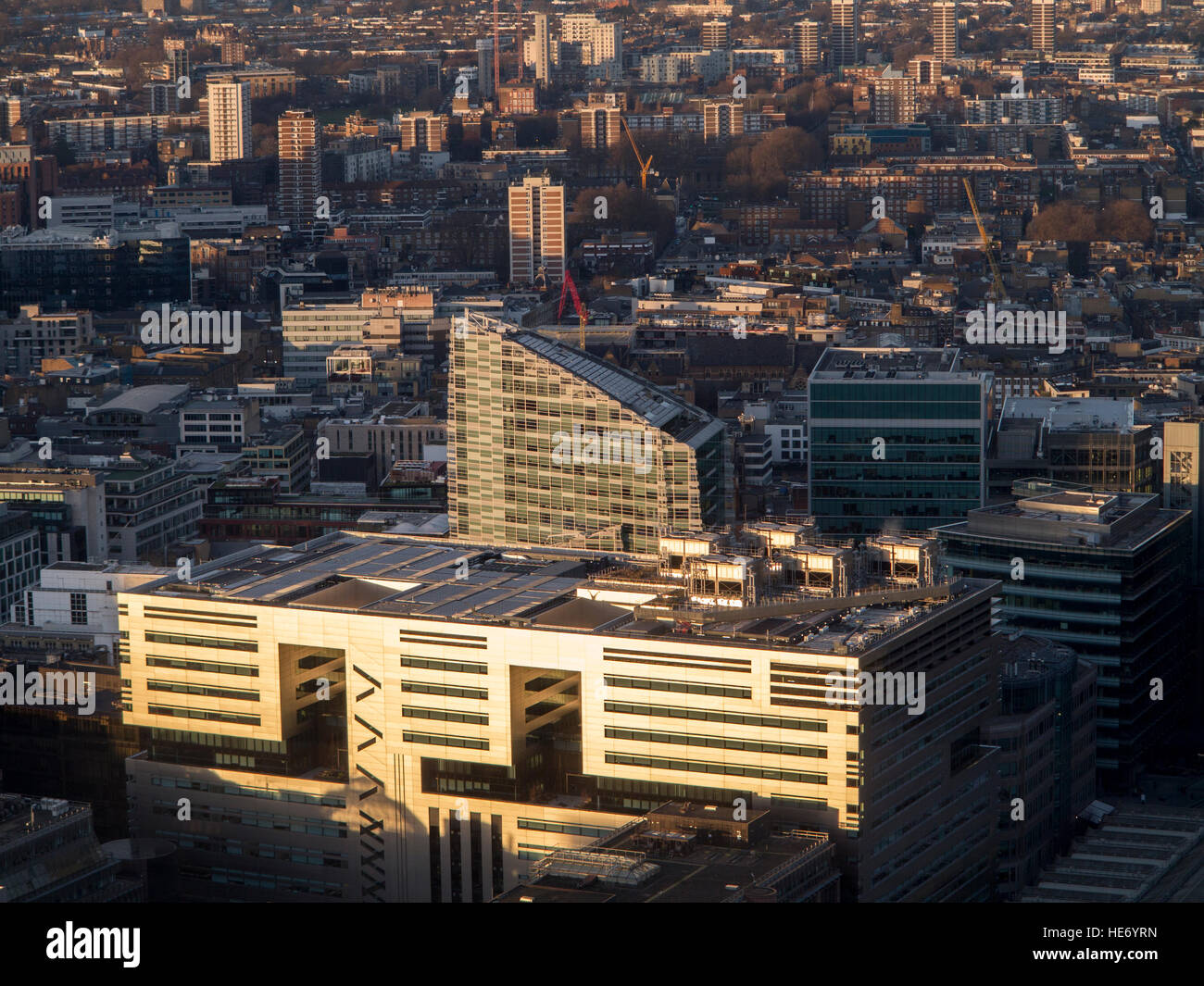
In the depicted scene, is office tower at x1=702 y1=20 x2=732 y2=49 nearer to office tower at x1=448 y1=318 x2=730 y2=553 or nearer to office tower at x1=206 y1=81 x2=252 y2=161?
office tower at x1=206 y1=81 x2=252 y2=161

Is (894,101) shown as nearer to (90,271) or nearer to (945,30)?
(945,30)

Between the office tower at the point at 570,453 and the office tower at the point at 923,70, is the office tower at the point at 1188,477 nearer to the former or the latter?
the office tower at the point at 570,453

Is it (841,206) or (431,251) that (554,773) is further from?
(841,206)

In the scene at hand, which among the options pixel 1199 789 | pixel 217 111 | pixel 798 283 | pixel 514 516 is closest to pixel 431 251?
pixel 798 283

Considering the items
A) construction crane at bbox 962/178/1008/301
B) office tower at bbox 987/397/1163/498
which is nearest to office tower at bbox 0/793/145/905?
office tower at bbox 987/397/1163/498

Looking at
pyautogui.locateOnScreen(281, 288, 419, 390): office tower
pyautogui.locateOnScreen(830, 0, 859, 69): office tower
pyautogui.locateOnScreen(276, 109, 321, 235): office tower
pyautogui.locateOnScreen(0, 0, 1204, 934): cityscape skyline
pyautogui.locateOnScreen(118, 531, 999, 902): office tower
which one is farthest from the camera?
pyautogui.locateOnScreen(830, 0, 859, 69): office tower

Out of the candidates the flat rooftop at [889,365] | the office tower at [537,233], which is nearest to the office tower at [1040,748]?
the flat rooftop at [889,365]
